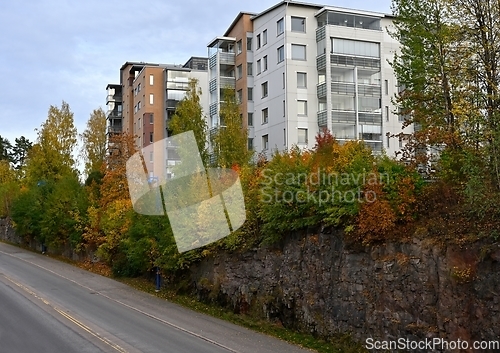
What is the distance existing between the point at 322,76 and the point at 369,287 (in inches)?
1101

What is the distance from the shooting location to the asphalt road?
48.4 ft

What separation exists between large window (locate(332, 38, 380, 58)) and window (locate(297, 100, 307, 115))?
435cm

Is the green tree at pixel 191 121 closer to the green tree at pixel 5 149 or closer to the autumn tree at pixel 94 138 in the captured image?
the autumn tree at pixel 94 138

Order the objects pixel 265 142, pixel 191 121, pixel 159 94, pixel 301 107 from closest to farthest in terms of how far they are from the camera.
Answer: pixel 191 121
pixel 301 107
pixel 265 142
pixel 159 94

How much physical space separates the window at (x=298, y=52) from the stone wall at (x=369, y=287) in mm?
21994

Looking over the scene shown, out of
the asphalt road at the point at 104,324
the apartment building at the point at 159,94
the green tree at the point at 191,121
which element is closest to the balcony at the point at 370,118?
the green tree at the point at 191,121

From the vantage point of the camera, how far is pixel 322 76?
40.7 m

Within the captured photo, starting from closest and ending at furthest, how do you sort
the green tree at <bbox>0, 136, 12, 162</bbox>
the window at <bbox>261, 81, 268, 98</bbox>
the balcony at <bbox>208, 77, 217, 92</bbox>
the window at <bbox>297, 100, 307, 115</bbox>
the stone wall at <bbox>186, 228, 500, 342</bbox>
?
the stone wall at <bbox>186, 228, 500, 342</bbox> → the window at <bbox>297, 100, 307, 115</bbox> → the window at <bbox>261, 81, 268, 98</bbox> → the balcony at <bbox>208, 77, 217, 92</bbox> → the green tree at <bbox>0, 136, 12, 162</bbox>

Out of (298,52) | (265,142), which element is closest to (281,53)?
(298,52)

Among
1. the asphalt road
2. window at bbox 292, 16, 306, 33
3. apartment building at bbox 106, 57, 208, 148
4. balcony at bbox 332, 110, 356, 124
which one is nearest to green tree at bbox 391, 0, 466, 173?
the asphalt road

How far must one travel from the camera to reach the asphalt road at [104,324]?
48.4 ft

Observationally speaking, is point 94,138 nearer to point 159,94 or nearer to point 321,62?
point 159,94

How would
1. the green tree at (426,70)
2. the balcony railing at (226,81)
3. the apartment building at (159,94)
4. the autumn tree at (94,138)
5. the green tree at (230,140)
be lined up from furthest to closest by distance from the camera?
the apartment building at (159,94) < the autumn tree at (94,138) < the balcony railing at (226,81) < the green tree at (230,140) < the green tree at (426,70)

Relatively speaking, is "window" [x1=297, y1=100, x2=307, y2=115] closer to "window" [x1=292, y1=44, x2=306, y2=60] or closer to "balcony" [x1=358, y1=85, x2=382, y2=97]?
"window" [x1=292, y1=44, x2=306, y2=60]
